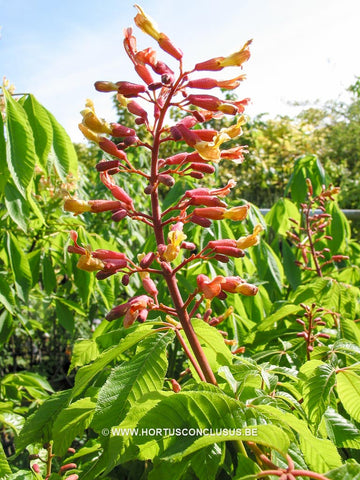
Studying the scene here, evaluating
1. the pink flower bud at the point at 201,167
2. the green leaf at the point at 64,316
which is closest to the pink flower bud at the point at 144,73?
the pink flower bud at the point at 201,167

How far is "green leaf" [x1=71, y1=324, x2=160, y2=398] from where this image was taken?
97cm

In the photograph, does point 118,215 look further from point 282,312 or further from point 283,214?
point 283,214

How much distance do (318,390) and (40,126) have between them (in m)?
1.40

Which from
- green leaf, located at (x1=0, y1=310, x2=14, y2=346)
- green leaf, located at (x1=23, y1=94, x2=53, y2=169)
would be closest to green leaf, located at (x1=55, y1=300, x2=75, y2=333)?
green leaf, located at (x1=0, y1=310, x2=14, y2=346)

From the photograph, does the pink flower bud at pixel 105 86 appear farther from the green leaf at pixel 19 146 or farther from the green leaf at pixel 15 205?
the green leaf at pixel 15 205

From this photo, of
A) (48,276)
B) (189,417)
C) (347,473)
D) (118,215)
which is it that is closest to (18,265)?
(48,276)

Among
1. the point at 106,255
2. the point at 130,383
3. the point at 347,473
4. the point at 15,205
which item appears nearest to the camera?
the point at 347,473

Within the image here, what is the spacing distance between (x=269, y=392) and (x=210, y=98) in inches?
29.5

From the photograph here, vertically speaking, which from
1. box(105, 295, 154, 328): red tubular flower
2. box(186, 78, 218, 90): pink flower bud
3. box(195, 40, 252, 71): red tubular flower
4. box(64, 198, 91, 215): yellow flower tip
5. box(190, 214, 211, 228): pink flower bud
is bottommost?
box(105, 295, 154, 328): red tubular flower

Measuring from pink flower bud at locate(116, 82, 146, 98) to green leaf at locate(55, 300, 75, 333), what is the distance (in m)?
1.91

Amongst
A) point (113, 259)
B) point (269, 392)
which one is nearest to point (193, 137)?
point (113, 259)

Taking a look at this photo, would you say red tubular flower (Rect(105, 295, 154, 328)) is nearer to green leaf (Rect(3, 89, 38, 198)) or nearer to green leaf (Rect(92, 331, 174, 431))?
green leaf (Rect(92, 331, 174, 431))

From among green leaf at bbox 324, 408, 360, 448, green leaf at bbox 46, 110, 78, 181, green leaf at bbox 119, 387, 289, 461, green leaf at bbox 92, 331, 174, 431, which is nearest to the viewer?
green leaf at bbox 119, 387, 289, 461

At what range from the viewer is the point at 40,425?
1.12m
